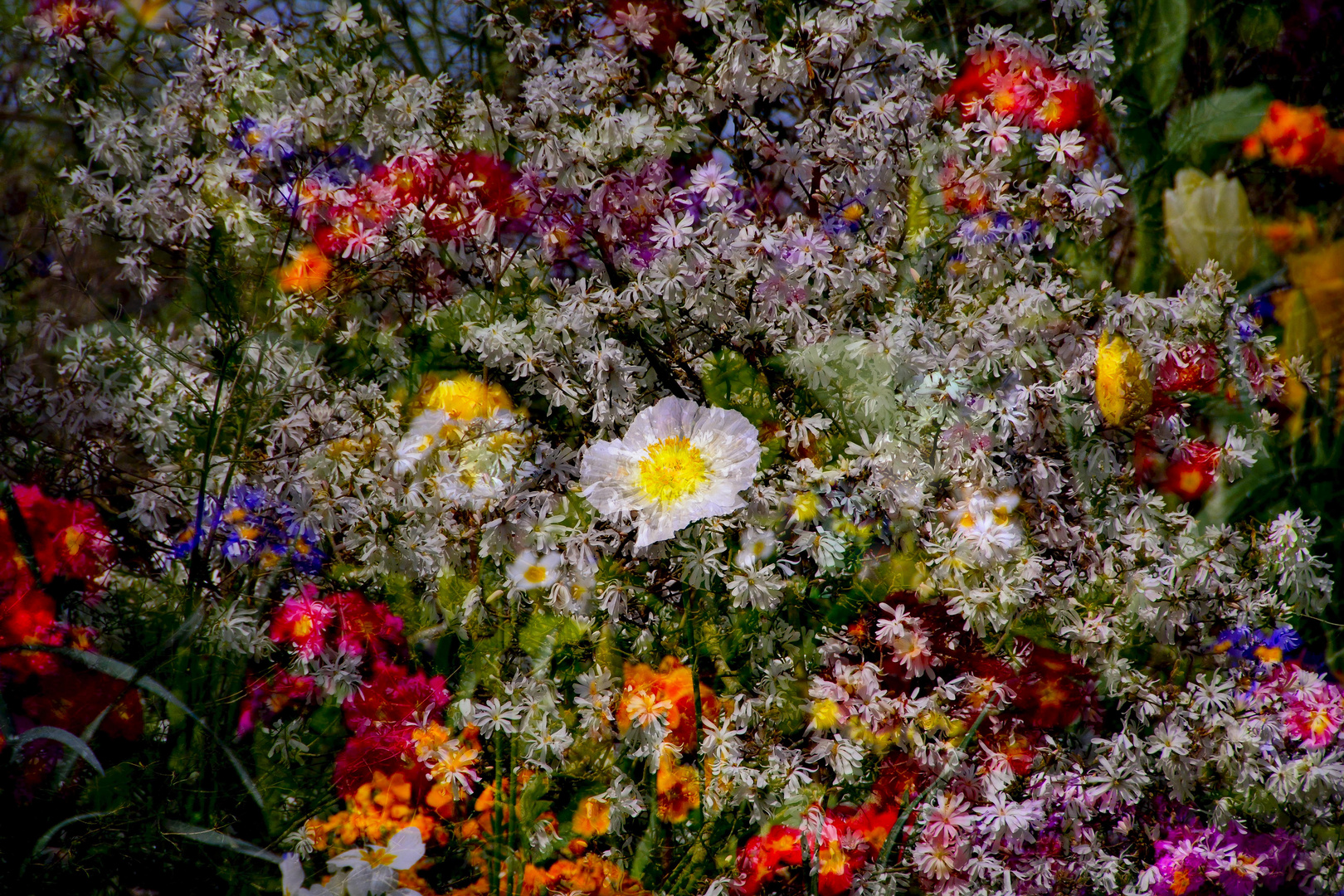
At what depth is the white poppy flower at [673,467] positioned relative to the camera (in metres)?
1.01

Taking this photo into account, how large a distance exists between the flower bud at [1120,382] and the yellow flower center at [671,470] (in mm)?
460

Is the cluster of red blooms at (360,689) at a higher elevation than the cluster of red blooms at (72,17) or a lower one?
lower

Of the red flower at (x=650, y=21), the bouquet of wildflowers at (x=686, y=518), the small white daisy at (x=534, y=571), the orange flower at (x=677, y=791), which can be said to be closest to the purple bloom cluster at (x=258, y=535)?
the bouquet of wildflowers at (x=686, y=518)

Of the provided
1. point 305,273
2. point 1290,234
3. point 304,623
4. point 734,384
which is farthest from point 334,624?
point 1290,234

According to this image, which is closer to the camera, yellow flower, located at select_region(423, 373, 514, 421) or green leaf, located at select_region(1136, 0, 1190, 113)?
yellow flower, located at select_region(423, 373, 514, 421)

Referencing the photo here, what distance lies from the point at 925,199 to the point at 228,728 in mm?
1047

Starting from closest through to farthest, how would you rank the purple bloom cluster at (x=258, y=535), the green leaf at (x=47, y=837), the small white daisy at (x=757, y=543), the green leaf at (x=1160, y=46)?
1. the green leaf at (x=47, y=837)
2. the small white daisy at (x=757, y=543)
3. the purple bloom cluster at (x=258, y=535)
4. the green leaf at (x=1160, y=46)

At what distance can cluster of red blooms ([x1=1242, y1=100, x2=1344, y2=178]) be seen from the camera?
1558 millimetres

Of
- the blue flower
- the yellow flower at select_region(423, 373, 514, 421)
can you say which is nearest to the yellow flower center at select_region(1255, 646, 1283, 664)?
the blue flower

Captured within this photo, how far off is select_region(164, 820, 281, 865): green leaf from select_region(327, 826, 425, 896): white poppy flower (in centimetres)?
7

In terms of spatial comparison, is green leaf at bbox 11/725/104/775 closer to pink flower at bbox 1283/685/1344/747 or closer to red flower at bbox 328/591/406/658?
red flower at bbox 328/591/406/658

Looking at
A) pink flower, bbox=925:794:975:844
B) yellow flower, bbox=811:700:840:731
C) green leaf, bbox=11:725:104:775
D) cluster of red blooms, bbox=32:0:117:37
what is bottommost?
pink flower, bbox=925:794:975:844

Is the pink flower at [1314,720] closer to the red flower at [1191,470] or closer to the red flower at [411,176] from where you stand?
the red flower at [1191,470]

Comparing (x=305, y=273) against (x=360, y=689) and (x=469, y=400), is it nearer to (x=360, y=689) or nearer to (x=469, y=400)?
(x=469, y=400)
